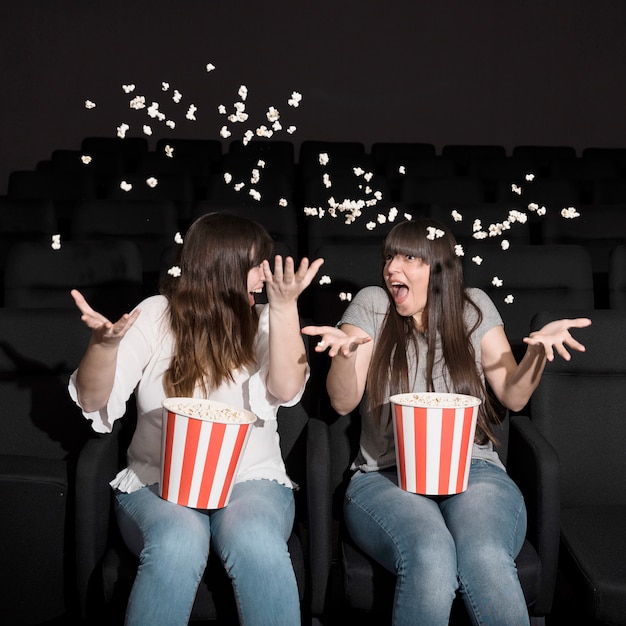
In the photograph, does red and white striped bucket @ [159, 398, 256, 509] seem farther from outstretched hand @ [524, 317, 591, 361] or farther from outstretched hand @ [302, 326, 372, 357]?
outstretched hand @ [524, 317, 591, 361]

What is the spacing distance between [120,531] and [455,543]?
0.61m

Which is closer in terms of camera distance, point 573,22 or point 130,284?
point 130,284

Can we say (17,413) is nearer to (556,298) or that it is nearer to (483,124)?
(556,298)

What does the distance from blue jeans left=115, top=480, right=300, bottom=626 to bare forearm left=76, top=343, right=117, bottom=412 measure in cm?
20

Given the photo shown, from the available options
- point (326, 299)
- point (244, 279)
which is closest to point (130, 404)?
point (244, 279)

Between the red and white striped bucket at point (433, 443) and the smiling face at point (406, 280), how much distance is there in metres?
0.29

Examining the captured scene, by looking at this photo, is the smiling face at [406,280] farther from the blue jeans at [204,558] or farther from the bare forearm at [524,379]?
the blue jeans at [204,558]

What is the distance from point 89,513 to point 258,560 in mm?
334

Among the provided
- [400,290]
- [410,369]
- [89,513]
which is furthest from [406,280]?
[89,513]

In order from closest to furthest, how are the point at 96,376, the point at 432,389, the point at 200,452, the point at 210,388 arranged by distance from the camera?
the point at 200,452, the point at 96,376, the point at 210,388, the point at 432,389

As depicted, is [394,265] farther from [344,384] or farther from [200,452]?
[200,452]

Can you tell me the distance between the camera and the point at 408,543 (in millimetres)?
1497

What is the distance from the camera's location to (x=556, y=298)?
2447 millimetres

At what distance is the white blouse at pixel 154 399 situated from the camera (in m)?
1.63
